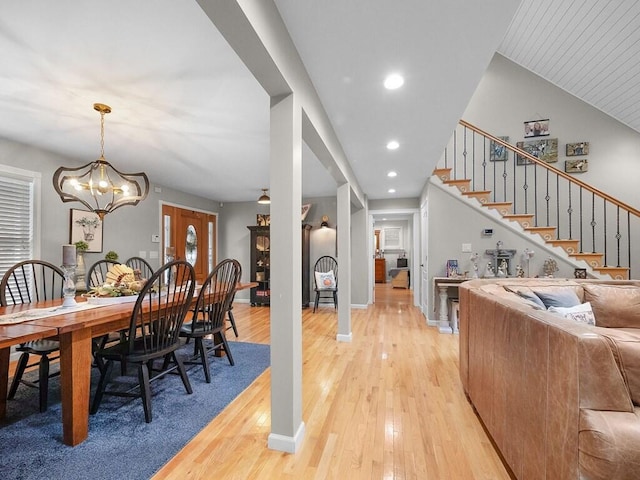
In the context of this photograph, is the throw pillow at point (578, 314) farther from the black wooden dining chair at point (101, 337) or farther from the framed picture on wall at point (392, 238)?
the framed picture on wall at point (392, 238)

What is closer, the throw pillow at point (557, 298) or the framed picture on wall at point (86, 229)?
the throw pillow at point (557, 298)

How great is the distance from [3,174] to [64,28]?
2578 millimetres

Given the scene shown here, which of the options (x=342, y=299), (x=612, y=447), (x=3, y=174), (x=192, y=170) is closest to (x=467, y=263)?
(x=342, y=299)

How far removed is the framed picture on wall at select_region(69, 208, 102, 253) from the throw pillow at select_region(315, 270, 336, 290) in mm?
3554

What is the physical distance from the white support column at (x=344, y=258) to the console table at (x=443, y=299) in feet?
4.90

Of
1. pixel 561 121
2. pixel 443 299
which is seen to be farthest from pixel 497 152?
pixel 443 299

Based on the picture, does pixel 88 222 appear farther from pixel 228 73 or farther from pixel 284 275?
pixel 284 275

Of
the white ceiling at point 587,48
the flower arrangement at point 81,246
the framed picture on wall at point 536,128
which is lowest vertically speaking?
the flower arrangement at point 81,246

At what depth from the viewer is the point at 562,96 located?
211 inches

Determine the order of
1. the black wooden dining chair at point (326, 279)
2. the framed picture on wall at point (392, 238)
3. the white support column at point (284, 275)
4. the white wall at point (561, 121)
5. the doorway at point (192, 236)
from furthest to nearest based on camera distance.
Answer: the framed picture on wall at point (392, 238)
the black wooden dining chair at point (326, 279)
the doorway at point (192, 236)
the white wall at point (561, 121)
the white support column at point (284, 275)

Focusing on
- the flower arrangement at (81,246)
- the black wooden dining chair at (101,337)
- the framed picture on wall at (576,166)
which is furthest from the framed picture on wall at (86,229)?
the framed picture on wall at (576,166)

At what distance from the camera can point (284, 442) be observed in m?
1.70

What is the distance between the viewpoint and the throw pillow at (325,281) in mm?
5793

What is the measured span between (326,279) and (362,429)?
3933 mm
